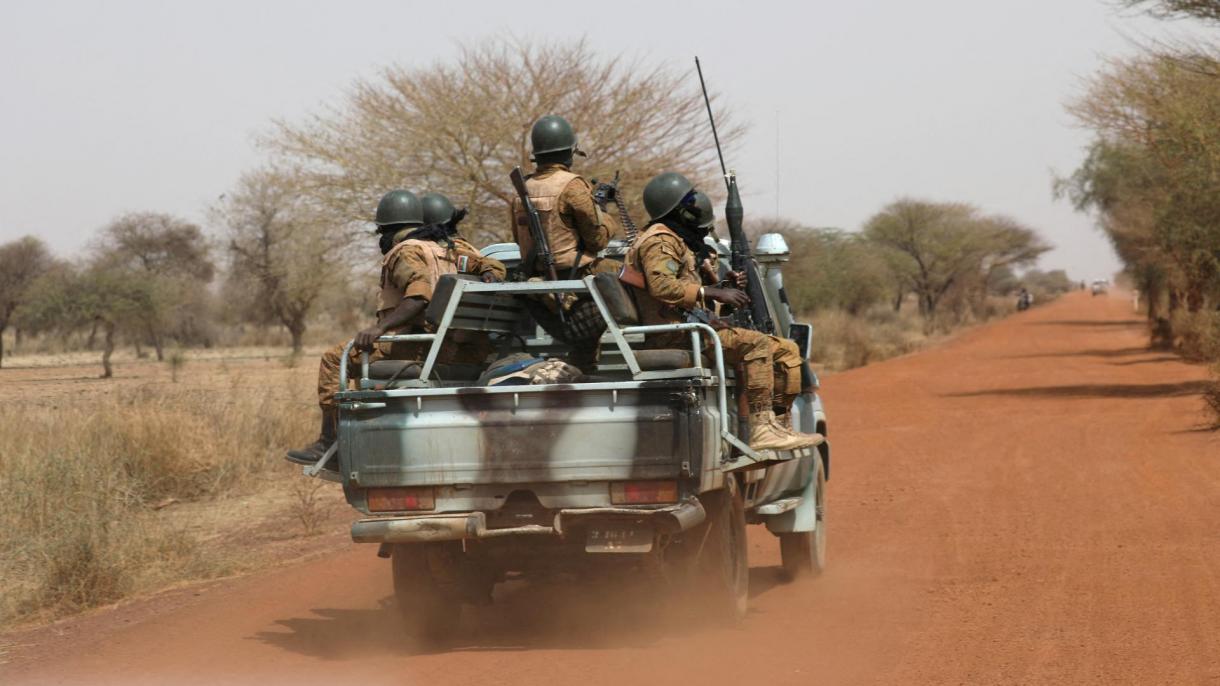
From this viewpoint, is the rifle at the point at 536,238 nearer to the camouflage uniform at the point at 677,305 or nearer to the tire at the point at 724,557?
the camouflage uniform at the point at 677,305

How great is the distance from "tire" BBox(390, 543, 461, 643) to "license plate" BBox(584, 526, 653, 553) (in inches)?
41.3

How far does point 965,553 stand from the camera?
9727 mm

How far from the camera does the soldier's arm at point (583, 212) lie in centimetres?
817

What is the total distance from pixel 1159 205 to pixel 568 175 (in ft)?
56.1

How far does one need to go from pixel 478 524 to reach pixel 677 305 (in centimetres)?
154

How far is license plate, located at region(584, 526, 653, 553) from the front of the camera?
6754mm

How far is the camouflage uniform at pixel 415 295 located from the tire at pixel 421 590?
3.39 ft

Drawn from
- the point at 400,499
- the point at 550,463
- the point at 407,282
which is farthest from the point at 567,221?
the point at 400,499

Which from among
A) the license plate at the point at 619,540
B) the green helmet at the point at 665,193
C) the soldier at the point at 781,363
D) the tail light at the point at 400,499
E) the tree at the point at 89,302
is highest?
the tree at the point at 89,302

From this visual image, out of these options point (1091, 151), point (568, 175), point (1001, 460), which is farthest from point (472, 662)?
point (1091, 151)

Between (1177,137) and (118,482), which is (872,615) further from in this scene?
(1177,137)

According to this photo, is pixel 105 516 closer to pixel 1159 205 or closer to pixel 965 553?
pixel 965 553

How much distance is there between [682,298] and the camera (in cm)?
748

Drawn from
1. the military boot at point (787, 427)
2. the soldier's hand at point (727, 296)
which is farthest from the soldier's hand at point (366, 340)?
the military boot at point (787, 427)
